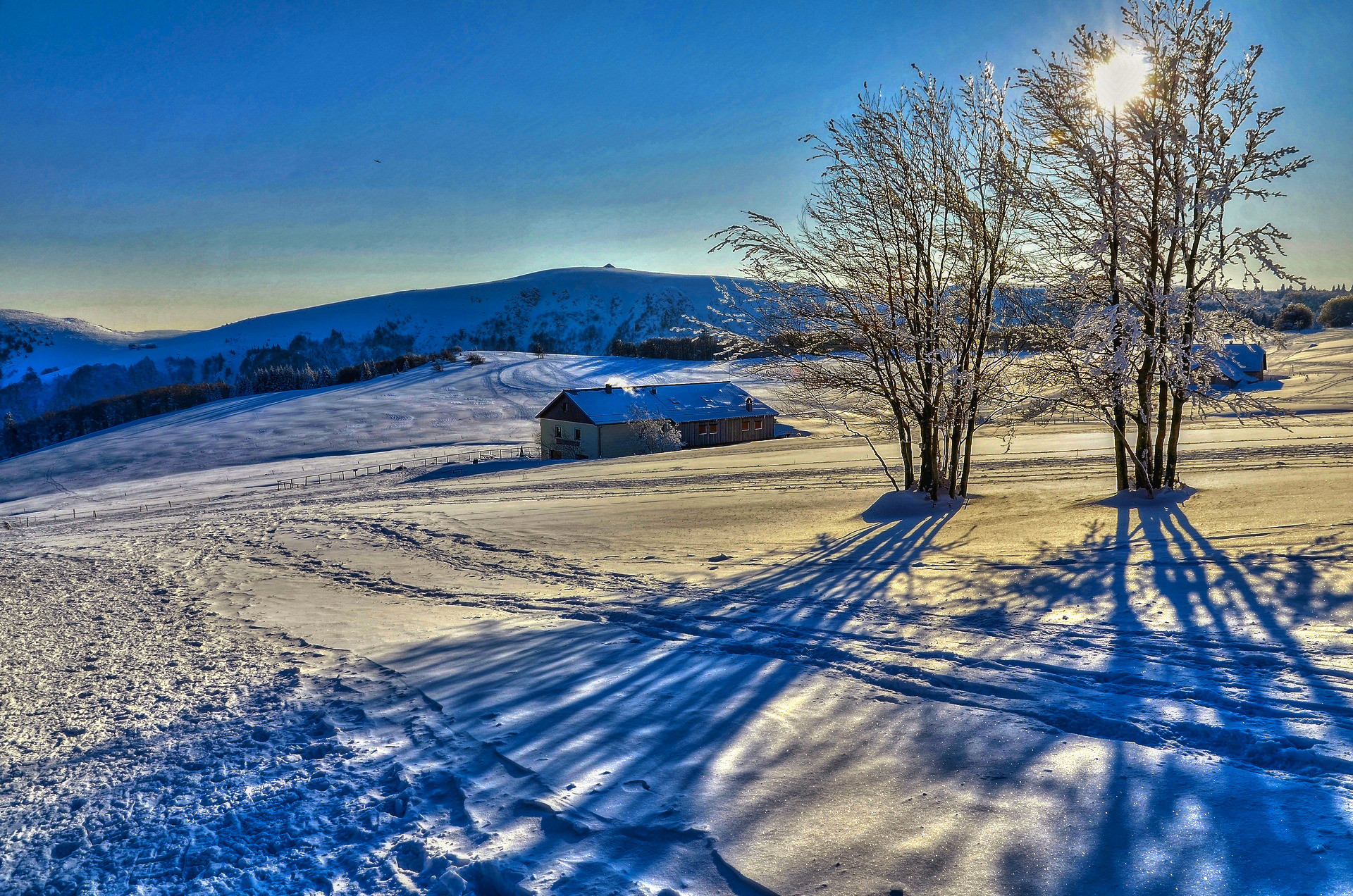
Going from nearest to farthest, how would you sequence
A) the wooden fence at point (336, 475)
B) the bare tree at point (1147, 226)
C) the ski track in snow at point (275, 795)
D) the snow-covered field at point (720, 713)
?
1. the snow-covered field at point (720, 713)
2. the ski track in snow at point (275, 795)
3. the bare tree at point (1147, 226)
4. the wooden fence at point (336, 475)

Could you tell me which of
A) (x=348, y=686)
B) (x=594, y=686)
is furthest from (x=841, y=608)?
(x=348, y=686)

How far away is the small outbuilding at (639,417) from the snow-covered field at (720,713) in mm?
33966

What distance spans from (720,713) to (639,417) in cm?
4413

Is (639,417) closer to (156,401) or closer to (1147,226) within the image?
(1147,226)

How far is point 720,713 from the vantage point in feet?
18.2

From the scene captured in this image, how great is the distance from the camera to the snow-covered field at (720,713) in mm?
3793

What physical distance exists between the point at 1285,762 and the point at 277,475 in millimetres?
47778

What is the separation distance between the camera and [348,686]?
6.74m

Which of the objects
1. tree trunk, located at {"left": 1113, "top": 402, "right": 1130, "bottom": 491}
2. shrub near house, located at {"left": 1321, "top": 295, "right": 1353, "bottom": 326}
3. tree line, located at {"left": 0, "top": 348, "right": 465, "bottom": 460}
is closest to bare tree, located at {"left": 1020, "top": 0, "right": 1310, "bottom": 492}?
tree trunk, located at {"left": 1113, "top": 402, "right": 1130, "bottom": 491}

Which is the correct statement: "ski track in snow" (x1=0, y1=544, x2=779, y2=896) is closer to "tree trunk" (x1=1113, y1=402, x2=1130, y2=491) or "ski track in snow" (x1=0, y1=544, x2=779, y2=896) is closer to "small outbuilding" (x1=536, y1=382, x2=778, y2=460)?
"tree trunk" (x1=1113, y1=402, x2=1130, y2=491)

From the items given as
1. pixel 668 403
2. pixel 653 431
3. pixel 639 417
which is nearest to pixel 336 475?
pixel 639 417

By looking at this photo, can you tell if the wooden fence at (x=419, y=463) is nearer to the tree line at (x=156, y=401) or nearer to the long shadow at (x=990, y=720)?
the long shadow at (x=990, y=720)

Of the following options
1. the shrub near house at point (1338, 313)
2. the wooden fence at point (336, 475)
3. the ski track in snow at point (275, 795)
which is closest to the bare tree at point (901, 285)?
the ski track in snow at point (275, 795)

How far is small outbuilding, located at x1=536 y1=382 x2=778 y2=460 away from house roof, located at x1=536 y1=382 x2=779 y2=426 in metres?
0.05
